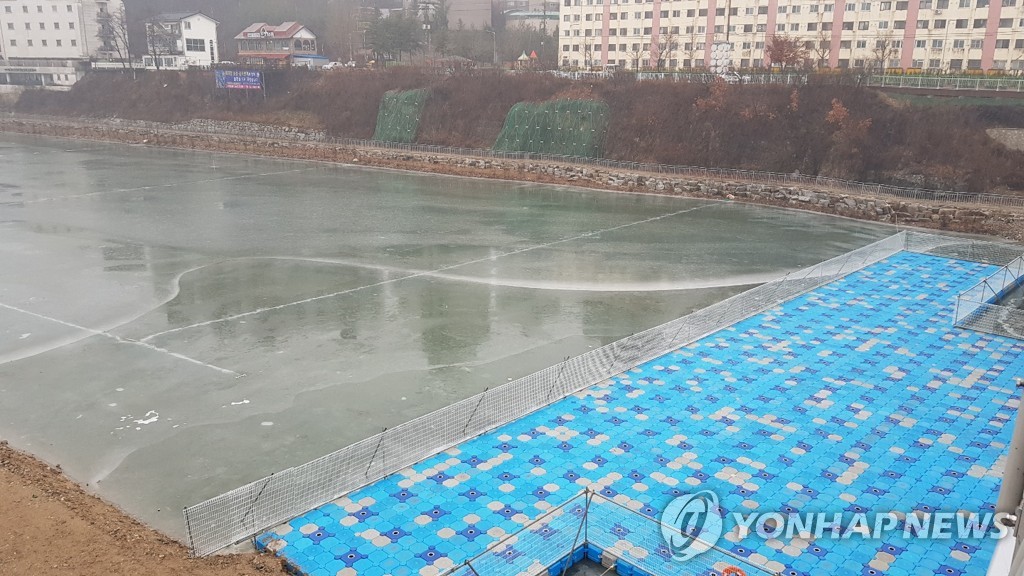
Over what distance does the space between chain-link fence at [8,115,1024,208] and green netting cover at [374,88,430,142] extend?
5.09 feet

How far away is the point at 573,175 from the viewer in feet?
137

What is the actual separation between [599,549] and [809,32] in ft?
190

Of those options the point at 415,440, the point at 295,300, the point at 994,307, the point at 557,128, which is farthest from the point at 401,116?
the point at 415,440

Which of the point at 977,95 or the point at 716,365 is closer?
the point at 716,365

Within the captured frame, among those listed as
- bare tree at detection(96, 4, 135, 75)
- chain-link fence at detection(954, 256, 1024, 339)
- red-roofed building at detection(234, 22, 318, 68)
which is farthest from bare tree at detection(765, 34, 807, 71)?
bare tree at detection(96, 4, 135, 75)

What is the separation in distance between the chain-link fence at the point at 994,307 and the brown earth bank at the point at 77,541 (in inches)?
597

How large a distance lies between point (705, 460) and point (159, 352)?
37.0 ft

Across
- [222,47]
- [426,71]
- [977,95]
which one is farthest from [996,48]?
[222,47]

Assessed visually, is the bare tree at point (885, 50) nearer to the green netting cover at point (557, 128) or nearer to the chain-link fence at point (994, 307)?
the green netting cover at point (557, 128)

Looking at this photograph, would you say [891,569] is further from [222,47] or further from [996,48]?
[222,47]

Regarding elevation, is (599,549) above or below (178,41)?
below

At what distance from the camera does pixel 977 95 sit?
3881 cm

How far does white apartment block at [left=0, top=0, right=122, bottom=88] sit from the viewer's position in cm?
8206

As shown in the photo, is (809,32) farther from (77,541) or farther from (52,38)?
(52,38)
